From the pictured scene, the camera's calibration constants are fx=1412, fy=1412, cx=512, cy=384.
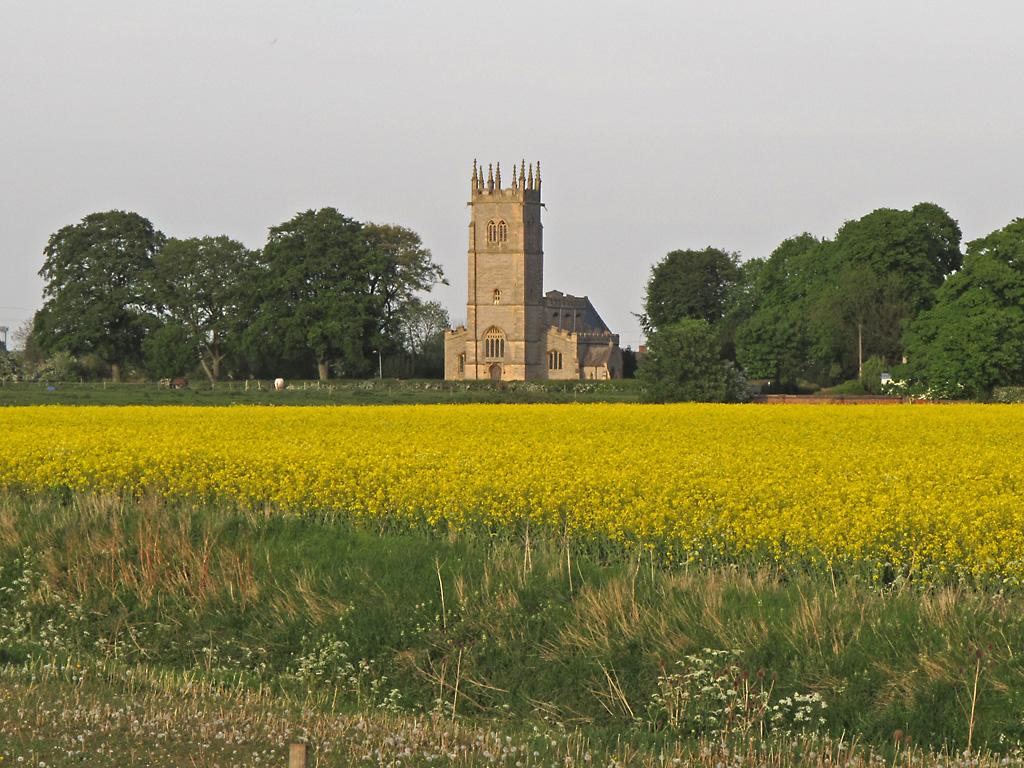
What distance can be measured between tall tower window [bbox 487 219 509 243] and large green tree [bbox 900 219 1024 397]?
6535 cm

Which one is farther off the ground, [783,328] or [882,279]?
[882,279]

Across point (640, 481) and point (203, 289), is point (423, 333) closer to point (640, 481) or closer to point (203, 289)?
point (203, 289)

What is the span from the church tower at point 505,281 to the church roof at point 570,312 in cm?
1878

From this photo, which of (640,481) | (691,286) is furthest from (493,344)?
(640,481)

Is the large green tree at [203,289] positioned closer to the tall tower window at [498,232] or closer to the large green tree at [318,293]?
the large green tree at [318,293]

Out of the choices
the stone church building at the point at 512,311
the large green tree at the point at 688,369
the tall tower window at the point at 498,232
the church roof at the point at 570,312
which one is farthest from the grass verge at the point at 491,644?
the church roof at the point at 570,312

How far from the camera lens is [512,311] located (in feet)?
392

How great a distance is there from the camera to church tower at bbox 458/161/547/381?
116938 millimetres

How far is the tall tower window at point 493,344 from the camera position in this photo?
384ft

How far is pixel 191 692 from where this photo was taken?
10266 millimetres

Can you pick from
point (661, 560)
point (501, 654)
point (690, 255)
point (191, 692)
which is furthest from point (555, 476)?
point (690, 255)

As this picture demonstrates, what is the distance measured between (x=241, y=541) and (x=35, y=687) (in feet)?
14.2

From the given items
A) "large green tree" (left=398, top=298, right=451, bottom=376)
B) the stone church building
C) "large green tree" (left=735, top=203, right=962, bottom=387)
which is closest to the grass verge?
"large green tree" (left=735, top=203, right=962, bottom=387)

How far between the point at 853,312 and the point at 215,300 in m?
41.3
